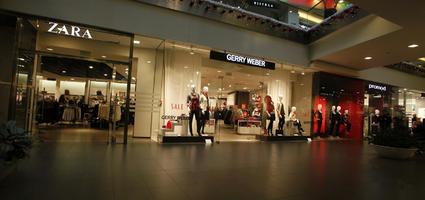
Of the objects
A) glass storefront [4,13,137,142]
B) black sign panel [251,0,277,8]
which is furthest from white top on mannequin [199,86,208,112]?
black sign panel [251,0,277,8]

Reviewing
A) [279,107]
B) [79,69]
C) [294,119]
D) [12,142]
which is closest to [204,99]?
[279,107]

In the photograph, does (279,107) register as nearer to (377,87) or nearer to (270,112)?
(270,112)

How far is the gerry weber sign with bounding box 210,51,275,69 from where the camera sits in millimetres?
7698

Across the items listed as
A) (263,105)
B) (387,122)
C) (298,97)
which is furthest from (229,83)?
(387,122)

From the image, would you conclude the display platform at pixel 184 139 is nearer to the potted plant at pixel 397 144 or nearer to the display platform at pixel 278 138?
the display platform at pixel 278 138

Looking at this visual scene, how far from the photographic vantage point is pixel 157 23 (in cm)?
649

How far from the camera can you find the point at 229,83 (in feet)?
31.7

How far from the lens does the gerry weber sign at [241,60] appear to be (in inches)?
303

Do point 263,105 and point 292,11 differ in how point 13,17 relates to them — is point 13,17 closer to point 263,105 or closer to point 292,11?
point 263,105

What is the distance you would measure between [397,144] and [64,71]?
39.0ft

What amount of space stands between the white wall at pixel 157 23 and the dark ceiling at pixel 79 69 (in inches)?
101

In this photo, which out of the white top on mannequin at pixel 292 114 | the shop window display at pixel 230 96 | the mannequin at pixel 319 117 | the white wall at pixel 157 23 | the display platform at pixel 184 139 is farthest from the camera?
the mannequin at pixel 319 117

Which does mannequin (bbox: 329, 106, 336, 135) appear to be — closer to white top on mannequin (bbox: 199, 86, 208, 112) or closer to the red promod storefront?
the red promod storefront

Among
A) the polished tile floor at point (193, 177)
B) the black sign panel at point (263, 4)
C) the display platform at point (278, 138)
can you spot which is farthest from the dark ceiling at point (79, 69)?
the display platform at point (278, 138)
